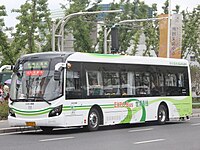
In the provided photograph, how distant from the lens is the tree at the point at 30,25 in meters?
39.7

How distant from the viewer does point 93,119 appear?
21.8m

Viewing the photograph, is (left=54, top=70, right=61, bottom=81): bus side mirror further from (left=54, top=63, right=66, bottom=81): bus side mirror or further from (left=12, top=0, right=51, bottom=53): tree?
(left=12, top=0, right=51, bottom=53): tree

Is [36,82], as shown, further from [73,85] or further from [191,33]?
[191,33]

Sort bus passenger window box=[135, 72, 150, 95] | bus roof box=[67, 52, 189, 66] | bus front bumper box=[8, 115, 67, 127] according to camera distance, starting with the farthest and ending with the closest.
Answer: bus passenger window box=[135, 72, 150, 95], bus roof box=[67, 52, 189, 66], bus front bumper box=[8, 115, 67, 127]

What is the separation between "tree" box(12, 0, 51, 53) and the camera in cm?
3969

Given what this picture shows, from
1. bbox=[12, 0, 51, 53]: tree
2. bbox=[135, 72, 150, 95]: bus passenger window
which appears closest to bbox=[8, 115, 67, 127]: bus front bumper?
bbox=[135, 72, 150, 95]: bus passenger window

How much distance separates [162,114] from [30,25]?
54.1 ft

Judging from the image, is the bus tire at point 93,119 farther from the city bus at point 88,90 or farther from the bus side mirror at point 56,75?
the bus side mirror at point 56,75

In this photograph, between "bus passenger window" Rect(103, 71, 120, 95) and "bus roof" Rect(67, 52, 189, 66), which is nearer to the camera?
"bus roof" Rect(67, 52, 189, 66)

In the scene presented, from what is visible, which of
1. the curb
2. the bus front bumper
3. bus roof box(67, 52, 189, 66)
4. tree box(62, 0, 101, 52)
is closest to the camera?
the bus front bumper

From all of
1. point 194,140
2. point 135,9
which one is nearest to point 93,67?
point 194,140

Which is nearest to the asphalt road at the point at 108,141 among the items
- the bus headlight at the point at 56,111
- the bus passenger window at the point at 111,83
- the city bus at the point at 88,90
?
the city bus at the point at 88,90

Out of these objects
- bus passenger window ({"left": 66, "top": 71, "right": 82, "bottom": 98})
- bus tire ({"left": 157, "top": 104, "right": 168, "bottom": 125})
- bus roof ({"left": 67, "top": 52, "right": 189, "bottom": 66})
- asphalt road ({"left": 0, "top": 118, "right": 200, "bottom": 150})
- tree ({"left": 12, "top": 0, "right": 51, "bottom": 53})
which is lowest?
asphalt road ({"left": 0, "top": 118, "right": 200, "bottom": 150})

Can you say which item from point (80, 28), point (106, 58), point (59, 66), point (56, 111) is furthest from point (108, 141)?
point (80, 28)
